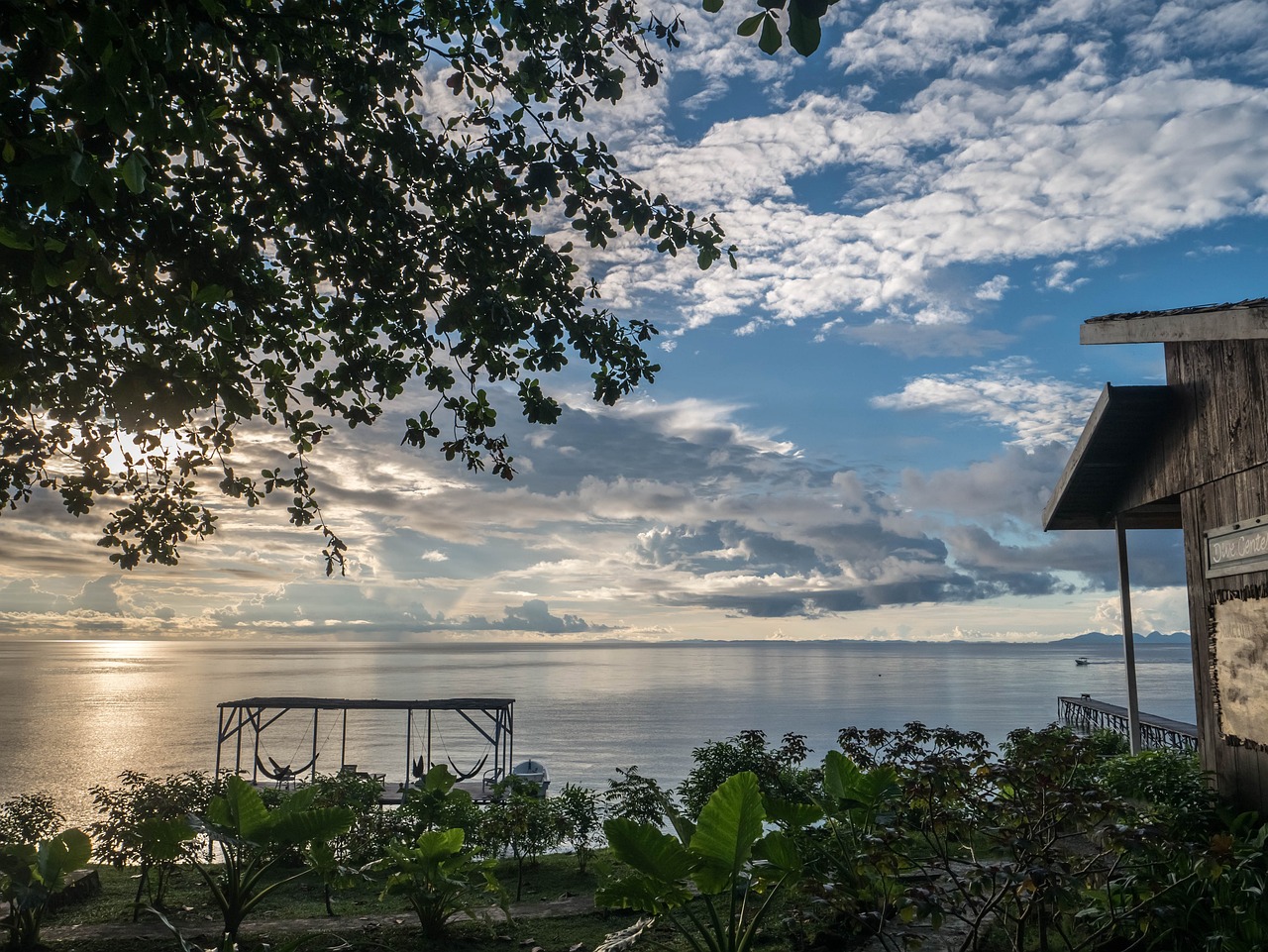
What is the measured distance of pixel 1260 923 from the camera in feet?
18.0

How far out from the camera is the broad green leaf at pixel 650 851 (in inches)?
224

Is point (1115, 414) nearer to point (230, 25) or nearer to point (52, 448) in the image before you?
point (230, 25)

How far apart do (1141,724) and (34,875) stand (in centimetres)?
2328

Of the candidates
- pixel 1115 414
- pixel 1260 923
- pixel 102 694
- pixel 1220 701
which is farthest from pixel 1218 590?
pixel 102 694

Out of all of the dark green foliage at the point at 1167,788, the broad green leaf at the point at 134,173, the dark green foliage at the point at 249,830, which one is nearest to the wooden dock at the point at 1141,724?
the dark green foliage at the point at 1167,788

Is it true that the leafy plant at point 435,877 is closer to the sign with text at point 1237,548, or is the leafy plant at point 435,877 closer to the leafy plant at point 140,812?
the leafy plant at point 140,812

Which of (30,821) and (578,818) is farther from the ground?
(30,821)

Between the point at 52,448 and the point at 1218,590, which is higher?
the point at 52,448

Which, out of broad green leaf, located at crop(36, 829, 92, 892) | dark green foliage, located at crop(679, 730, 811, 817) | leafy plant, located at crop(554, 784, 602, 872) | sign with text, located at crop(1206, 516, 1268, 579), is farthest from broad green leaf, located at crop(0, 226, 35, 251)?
dark green foliage, located at crop(679, 730, 811, 817)

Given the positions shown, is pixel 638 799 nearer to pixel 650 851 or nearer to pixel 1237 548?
pixel 650 851

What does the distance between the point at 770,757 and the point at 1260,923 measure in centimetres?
665

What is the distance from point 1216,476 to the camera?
8359 millimetres

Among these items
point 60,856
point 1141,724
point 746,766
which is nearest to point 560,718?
point 1141,724

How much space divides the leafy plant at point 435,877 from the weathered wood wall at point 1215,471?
6.90m
